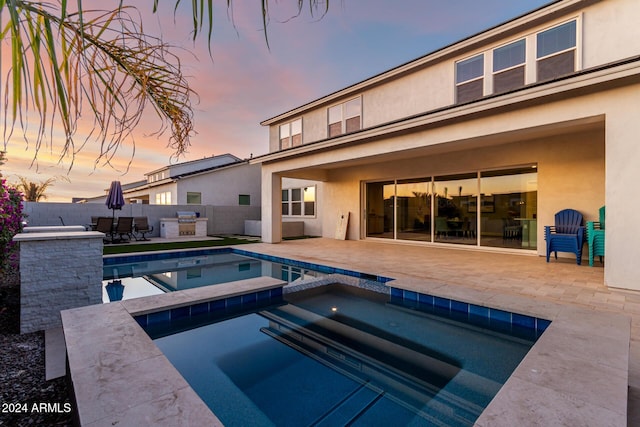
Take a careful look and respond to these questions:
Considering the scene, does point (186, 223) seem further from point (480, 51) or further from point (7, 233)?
point (480, 51)

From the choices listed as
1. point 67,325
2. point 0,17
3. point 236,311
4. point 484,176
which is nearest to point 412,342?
point 236,311

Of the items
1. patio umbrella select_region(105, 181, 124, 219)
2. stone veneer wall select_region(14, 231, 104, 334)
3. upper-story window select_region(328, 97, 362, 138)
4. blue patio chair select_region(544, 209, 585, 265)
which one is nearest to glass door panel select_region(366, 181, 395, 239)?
upper-story window select_region(328, 97, 362, 138)

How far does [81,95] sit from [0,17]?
0.96 feet

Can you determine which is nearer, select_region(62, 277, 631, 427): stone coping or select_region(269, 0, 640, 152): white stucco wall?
select_region(62, 277, 631, 427): stone coping

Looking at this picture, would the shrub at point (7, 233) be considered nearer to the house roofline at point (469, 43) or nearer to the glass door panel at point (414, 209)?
the house roofline at point (469, 43)

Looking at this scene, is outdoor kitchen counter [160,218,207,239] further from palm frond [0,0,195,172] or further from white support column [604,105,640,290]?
white support column [604,105,640,290]

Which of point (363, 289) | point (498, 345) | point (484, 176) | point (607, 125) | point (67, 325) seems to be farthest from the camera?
point (484, 176)

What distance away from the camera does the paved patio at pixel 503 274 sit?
429 cm

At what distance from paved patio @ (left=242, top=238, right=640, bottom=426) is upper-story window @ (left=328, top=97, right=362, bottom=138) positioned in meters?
5.15

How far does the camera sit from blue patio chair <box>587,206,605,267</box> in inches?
270

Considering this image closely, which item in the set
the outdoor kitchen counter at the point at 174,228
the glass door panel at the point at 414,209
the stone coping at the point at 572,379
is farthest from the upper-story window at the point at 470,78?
the outdoor kitchen counter at the point at 174,228

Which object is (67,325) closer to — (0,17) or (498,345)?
(0,17)

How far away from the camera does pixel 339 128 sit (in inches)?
506

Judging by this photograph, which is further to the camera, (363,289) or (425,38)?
(425,38)
